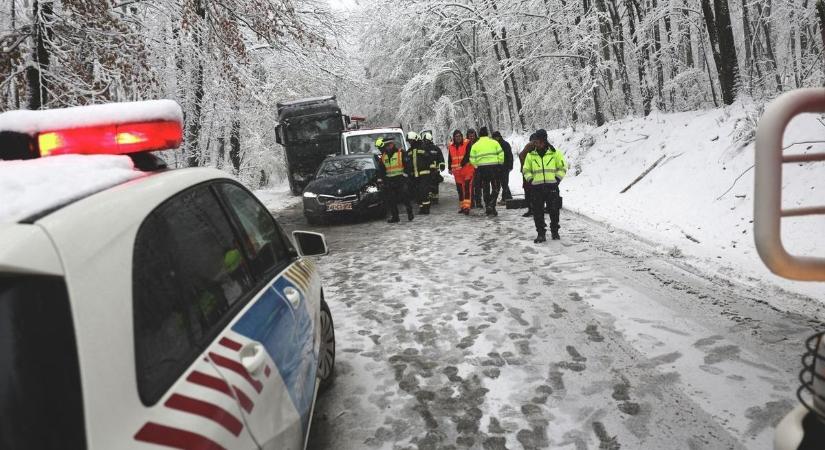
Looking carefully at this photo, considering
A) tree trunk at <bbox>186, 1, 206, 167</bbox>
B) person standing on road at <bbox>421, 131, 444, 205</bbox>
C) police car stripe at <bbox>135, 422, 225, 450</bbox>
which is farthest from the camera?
person standing on road at <bbox>421, 131, 444, 205</bbox>

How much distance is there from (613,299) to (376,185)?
23.9 ft

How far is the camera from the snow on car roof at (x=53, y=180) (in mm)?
1389

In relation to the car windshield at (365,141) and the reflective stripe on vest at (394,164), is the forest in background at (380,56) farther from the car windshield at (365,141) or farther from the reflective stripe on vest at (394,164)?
the car windshield at (365,141)

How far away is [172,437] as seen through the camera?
1364 mm

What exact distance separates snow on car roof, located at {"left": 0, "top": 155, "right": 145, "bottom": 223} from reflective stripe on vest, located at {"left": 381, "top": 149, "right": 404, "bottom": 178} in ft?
29.3

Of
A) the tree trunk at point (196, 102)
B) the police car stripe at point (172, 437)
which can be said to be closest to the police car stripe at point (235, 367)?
the police car stripe at point (172, 437)

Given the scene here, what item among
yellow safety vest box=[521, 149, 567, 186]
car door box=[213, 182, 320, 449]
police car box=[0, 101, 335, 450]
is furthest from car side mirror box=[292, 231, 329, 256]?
yellow safety vest box=[521, 149, 567, 186]

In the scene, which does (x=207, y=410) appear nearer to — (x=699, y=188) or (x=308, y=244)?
(x=308, y=244)

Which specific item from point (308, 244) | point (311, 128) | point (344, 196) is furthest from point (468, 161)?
point (311, 128)

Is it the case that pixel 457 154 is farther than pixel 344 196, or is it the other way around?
pixel 457 154

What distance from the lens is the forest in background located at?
7473mm

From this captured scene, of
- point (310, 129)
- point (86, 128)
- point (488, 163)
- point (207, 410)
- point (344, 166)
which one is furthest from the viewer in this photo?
point (310, 129)

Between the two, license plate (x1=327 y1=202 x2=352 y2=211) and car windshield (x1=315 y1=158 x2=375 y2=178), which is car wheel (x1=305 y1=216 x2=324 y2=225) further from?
car windshield (x1=315 y1=158 x2=375 y2=178)

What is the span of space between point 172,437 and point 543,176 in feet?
23.5
